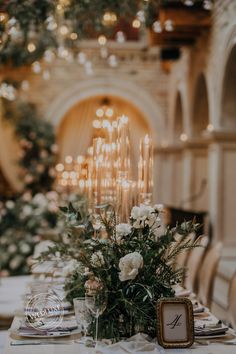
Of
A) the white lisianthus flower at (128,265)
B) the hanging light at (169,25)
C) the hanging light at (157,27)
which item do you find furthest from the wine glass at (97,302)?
the hanging light at (157,27)

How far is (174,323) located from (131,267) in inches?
11.6

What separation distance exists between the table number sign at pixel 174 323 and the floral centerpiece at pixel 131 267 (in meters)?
0.08

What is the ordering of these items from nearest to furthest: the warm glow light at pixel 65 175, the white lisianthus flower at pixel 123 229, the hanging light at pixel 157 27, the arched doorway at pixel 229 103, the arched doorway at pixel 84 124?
the white lisianthus flower at pixel 123 229 → the warm glow light at pixel 65 175 → the arched doorway at pixel 229 103 → the hanging light at pixel 157 27 → the arched doorway at pixel 84 124

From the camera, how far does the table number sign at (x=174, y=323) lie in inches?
113

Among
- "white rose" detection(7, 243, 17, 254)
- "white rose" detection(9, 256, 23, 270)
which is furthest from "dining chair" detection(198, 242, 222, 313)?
"white rose" detection(7, 243, 17, 254)

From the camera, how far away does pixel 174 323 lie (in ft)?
9.49

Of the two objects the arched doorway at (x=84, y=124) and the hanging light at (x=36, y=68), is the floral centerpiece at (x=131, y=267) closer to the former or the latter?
→ the hanging light at (x=36, y=68)

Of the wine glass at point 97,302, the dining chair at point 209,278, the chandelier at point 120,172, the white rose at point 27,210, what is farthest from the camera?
the white rose at point 27,210

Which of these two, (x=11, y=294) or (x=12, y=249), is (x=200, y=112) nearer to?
(x=12, y=249)

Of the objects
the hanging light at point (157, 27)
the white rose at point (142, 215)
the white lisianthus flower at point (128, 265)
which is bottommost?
the white lisianthus flower at point (128, 265)

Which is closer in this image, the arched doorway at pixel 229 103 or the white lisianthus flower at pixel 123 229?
the white lisianthus flower at pixel 123 229

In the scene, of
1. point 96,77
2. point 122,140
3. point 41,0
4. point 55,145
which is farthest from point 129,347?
point 96,77

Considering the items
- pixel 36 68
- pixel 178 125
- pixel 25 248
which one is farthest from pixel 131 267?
pixel 36 68

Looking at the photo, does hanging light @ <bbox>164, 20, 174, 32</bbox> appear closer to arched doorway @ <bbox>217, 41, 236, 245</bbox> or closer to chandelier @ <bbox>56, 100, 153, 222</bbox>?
arched doorway @ <bbox>217, 41, 236, 245</bbox>
